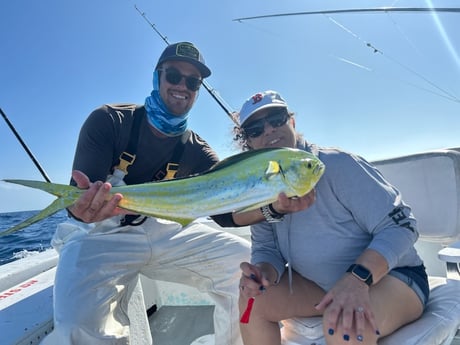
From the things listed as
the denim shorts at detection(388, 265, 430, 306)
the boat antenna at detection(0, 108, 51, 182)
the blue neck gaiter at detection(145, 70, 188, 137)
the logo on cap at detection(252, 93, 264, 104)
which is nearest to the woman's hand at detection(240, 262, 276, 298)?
the denim shorts at detection(388, 265, 430, 306)

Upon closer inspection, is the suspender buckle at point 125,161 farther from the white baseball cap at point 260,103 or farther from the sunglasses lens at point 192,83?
the white baseball cap at point 260,103

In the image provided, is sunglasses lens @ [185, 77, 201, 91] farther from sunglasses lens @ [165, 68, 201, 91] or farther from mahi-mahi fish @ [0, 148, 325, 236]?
mahi-mahi fish @ [0, 148, 325, 236]

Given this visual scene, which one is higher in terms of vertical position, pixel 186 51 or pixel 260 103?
pixel 186 51

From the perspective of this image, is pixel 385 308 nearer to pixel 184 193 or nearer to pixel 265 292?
pixel 265 292

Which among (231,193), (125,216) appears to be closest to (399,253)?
(231,193)

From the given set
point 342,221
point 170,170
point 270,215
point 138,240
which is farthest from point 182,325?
point 342,221

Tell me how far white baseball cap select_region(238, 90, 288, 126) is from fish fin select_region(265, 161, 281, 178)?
525mm

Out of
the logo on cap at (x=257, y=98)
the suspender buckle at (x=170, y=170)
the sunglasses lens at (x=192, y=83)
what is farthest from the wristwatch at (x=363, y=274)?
the sunglasses lens at (x=192, y=83)

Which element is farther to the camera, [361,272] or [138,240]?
[138,240]

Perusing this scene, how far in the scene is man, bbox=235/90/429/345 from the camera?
4.36 feet

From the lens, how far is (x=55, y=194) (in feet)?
4.51

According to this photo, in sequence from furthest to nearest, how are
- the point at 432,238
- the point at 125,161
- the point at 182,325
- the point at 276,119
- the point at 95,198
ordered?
the point at 182,325, the point at 432,238, the point at 125,161, the point at 276,119, the point at 95,198

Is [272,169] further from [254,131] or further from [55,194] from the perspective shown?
[55,194]

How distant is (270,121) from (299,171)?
1.74 feet
